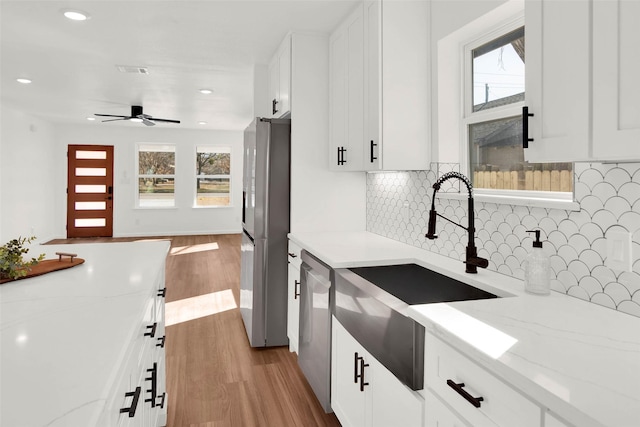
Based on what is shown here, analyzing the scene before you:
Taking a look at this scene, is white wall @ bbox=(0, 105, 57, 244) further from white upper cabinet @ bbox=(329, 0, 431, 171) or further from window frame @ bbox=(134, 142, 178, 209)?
white upper cabinet @ bbox=(329, 0, 431, 171)

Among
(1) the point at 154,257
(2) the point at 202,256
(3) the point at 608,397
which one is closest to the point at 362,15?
(1) the point at 154,257

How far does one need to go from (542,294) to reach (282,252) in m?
2.10

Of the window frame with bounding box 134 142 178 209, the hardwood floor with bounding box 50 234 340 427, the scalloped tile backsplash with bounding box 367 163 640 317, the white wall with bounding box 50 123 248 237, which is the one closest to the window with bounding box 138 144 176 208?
the window frame with bounding box 134 142 178 209

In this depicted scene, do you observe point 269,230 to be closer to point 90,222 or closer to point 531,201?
point 531,201

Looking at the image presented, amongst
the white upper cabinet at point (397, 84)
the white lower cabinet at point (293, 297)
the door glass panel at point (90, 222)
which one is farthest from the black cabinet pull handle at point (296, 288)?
the door glass panel at point (90, 222)

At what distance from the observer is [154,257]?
6.78 ft

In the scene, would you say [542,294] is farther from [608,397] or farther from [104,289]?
[104,289]

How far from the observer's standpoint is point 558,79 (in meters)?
1.24

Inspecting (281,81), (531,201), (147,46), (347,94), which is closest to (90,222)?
(147,46)

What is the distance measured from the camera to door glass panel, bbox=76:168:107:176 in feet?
30.0

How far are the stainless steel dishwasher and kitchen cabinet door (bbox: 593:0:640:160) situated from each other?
1417 mm

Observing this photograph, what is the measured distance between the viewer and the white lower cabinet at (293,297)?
3.00 meters

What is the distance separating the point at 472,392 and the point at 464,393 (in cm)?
2

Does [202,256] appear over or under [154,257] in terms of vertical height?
under
